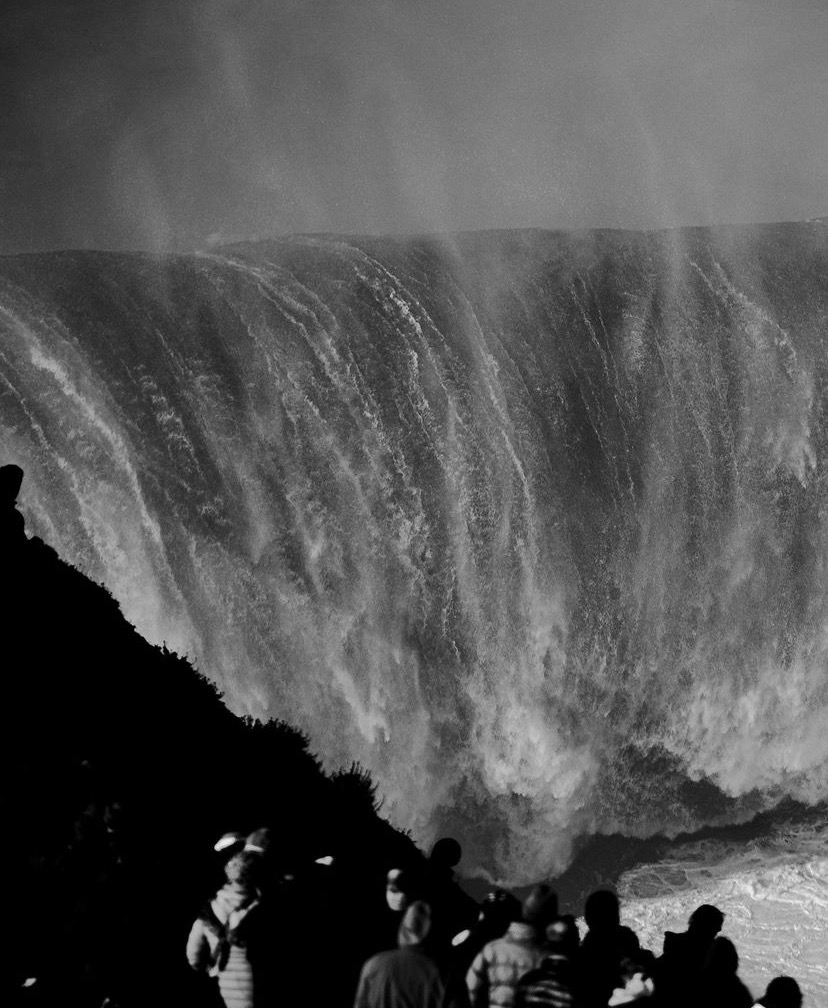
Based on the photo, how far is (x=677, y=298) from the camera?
1367 inches

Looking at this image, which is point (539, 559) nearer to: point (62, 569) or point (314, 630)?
point (314, 630)

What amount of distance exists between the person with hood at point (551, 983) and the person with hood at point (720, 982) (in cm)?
138

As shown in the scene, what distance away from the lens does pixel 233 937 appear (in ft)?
22.3

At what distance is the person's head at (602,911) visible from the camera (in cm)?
734

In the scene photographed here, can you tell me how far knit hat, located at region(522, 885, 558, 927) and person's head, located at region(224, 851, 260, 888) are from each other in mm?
1411

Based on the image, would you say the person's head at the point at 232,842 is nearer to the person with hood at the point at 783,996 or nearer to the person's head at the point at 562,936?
the person's head at the point at 562,936

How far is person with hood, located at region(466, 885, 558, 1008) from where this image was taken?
6520mm

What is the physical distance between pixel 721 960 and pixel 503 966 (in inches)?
61.9

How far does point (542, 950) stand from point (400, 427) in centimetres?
2302

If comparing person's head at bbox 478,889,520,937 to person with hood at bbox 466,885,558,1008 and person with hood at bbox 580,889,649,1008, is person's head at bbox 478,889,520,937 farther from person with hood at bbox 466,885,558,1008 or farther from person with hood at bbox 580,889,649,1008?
person with hood at bbox 466,885,558,1008

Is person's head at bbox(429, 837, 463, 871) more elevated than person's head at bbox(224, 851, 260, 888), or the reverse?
person's head at bbox(224, 851, 260, 888)

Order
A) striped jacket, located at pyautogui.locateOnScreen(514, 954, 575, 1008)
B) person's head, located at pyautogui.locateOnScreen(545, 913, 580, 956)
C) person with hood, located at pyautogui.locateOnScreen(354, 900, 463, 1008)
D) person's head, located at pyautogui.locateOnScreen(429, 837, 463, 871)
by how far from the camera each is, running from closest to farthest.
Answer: person with hood, located at pyautogui.locateOnScreen(354, 900, 463, 1008), striped jacket, located at pyautogui.locateOnScreen(514, 954, 575, 1008), person's head, located at pyautogui.locateOnScreen(545, 913, 580, 956), person's head, located at pyautogui.locateOnScreen(429, 837, 463, 871)

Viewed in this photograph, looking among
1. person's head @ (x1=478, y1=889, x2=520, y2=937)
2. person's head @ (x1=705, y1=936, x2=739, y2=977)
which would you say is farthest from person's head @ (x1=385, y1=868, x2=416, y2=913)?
person's head @ (x1=705, y1=936, x2=739, y2=977)

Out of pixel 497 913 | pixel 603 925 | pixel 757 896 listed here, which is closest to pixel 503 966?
pixel 603 925
